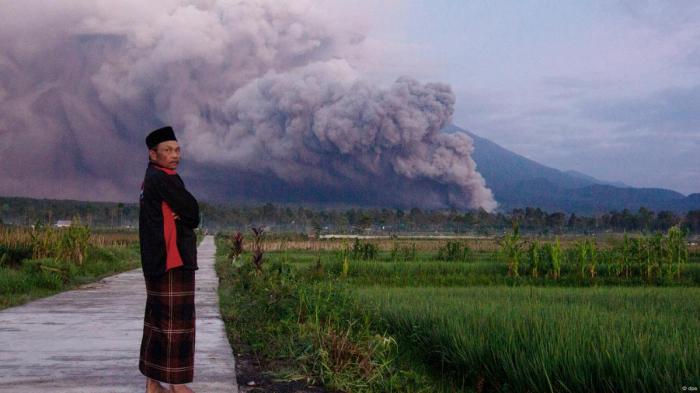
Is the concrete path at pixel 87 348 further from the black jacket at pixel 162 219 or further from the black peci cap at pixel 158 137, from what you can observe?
the black peci cap at pixel 158 137

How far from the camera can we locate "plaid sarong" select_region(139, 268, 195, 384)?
4.38m

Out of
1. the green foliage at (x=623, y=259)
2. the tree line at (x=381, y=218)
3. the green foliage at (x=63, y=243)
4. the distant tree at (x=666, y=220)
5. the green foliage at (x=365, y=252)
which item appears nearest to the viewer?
the green foliage at (x=63, y=243)

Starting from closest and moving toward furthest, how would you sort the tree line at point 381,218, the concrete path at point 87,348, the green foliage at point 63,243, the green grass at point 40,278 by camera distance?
1. the concrete path at point 87,348
2. the green grass at point 40,278
3. the green foliage at point 63,243
4. the tree line at point 381,218

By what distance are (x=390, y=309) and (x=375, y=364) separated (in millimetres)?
3474

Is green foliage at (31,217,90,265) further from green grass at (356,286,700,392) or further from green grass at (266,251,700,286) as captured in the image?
green grass at (356,286,700,392)

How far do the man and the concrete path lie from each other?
684 mm

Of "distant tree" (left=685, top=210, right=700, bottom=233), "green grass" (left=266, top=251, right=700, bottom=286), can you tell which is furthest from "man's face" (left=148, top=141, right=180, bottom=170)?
"distant tree" (left=685, top=210, right=700, bottom=233)

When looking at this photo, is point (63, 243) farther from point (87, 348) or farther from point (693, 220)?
point (693, 220)

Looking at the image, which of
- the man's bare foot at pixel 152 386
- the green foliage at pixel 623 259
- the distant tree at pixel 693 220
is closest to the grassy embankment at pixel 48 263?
the man's bare foot at pixel 152 386

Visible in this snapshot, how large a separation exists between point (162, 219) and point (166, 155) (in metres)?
0.41

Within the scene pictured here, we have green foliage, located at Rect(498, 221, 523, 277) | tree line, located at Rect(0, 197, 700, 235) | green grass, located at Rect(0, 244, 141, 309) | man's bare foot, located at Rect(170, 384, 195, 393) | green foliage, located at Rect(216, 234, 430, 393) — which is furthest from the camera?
tree line, located at Rect(0, 197, 700, 235)

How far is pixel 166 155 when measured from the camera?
443 cm

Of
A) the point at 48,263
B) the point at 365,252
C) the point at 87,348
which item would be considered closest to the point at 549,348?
the point at 87,348

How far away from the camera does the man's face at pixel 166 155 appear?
443 centimetres
